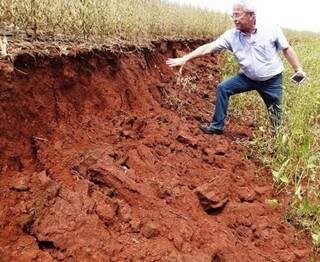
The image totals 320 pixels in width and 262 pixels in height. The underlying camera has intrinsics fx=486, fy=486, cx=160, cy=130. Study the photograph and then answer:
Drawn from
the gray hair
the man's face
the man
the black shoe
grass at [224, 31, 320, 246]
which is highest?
the gray hair

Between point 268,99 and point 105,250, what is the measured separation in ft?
9.96

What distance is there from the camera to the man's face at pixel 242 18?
4.65 m

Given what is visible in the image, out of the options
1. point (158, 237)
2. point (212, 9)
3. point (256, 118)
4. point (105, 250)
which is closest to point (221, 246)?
point (158, 237)

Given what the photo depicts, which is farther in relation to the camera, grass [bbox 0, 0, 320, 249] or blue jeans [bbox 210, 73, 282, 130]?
blue jeans [bbox 210, 73, 282, 130]

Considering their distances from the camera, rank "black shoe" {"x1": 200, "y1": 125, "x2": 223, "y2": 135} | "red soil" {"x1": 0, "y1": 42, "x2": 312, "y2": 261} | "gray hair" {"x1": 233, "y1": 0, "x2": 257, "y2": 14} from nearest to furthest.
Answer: "red soil" {"x1": 0, "y1": 42, "x2": 312, "y2": 261} < "gray hair" {"x1": 233, "y1": 0, "x2": 257, "y2": 14} < "black shoe" {"x1": 200, "y1": 125, "x2": 223, "y2": 135}

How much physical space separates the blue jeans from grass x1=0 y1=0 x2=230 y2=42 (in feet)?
3.96

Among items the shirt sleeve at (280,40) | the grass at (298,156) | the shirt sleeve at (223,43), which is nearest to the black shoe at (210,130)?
the grass at (298,156)

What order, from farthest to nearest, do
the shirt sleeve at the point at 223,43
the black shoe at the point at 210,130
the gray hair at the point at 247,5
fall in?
the black shoe at the point at 210,130 → the shirt sleeve at the point at 223,43 → the gray hair at the point at 247,5

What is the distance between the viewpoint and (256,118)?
582cm

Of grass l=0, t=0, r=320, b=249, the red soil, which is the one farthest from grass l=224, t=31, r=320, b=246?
the red soil

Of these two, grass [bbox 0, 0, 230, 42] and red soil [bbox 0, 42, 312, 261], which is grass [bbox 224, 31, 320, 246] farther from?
grass [bbox 0, 0, 230, 42]

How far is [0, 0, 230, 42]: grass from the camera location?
3768mm

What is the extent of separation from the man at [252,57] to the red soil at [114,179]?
484 millimetres

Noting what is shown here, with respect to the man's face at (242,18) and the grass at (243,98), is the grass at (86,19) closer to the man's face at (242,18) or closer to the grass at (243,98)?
the grass at (243,98)
